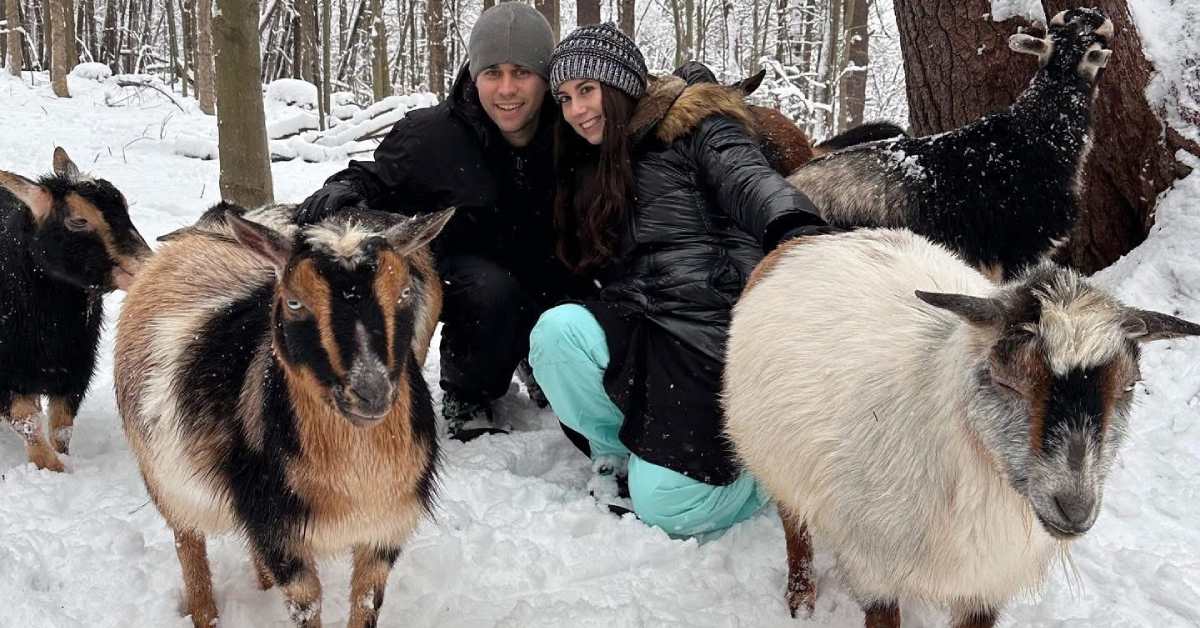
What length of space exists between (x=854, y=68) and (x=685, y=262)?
12276 mm

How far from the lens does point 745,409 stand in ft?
10.1

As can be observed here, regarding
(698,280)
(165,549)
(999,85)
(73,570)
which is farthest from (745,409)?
(999,85)

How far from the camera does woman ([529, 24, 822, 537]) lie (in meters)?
3.54

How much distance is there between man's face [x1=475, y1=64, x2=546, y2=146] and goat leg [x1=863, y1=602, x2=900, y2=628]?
108 inches

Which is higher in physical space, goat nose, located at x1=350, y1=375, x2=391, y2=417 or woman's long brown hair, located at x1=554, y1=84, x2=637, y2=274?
woman's long brown hair, located at x1=554, y1=84, x2=637, y2=274

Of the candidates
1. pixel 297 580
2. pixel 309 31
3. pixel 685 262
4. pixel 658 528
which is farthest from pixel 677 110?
pixel 309 31

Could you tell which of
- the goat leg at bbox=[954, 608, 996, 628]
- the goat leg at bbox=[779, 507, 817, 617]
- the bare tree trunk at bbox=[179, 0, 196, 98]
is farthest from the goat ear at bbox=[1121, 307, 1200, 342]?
the bare tree trunk at bbox=[179, 0, 196, 98]

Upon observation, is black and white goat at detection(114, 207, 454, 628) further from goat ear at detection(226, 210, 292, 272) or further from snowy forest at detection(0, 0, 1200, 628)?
snowy forest at detection(0, 0, 1200, 628)

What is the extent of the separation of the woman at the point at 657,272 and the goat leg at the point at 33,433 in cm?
235

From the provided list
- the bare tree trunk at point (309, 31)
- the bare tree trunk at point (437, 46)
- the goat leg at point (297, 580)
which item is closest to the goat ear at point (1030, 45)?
the goat leg at point (297, 580)

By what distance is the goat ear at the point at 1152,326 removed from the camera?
202cm

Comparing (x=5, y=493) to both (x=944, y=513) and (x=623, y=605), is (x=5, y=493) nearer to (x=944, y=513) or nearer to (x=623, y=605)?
(x=623, y=605)

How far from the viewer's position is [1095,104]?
4.55 metres

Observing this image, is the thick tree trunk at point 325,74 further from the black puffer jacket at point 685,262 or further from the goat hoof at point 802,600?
the goat hoof at point 802,600
